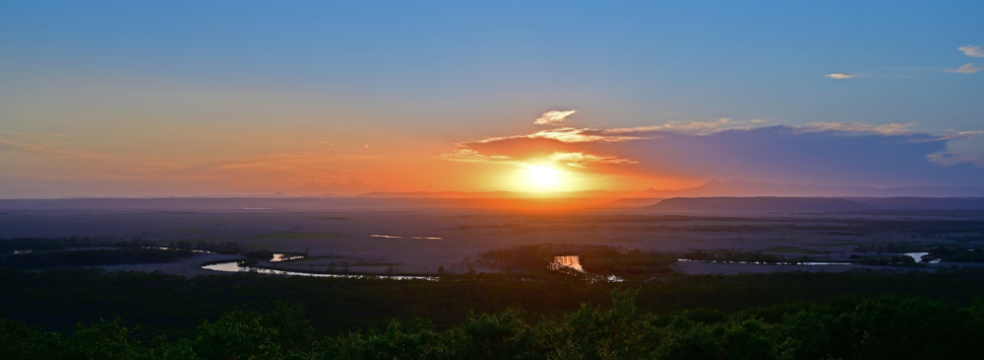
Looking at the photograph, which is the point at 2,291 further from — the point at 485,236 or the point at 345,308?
the point at 485,236

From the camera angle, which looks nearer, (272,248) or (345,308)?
(345,308)

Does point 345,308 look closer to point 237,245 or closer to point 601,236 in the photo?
point 237,245

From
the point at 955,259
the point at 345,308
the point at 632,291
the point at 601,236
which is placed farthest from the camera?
the point at 601,236

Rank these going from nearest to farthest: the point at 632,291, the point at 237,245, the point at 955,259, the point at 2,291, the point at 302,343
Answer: the point at 632,291
the point at 302,343
the point at 2,291
the point at 955,259
the point at 237,245

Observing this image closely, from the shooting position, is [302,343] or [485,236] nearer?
[302,343]

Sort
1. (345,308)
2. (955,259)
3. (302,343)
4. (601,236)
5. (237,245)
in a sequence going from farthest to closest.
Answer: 1. (601,236)
2. (237,245)
3. (955,259)
4. (345,308)
5. (302,343)

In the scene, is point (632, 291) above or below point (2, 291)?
above

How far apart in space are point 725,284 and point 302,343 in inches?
1135

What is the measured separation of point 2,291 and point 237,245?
95.7 feet

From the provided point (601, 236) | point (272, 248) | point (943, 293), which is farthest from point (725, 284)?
point (272, 248)

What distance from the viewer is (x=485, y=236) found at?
8156 centimetres

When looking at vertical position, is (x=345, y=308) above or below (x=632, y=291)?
below

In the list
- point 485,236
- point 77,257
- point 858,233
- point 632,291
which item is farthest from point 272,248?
point 858,233

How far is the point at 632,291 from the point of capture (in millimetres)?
14625
